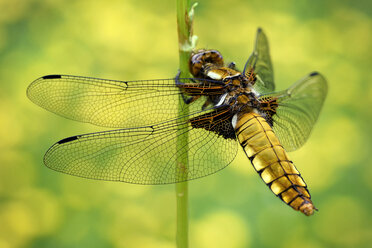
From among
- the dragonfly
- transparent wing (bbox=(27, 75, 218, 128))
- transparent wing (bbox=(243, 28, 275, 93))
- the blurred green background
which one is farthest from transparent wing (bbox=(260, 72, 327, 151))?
the blurred green background

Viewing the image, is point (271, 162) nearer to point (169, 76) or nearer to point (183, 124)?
point (183, 124)

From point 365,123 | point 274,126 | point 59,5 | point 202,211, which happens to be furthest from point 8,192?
point 365,123

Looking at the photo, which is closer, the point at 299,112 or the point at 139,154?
the point at 139,154

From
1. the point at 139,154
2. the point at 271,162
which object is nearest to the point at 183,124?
the point at 139,154

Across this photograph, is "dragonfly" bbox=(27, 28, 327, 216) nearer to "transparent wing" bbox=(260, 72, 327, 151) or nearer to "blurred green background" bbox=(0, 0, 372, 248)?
"transparent wing" bbox=(260, 72, 327, 151)

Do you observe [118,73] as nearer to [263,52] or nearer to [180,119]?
[263,52]

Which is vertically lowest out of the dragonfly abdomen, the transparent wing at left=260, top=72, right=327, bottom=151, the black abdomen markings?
the dragonfly abdomen
